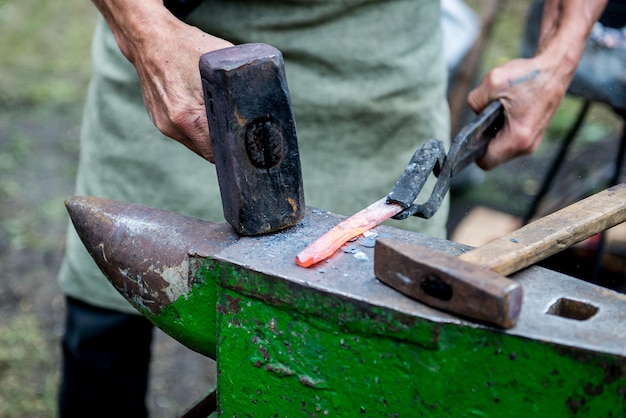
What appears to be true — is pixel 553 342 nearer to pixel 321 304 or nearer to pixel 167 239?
pixel 321 304

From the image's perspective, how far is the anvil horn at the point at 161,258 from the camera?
103 centimetres

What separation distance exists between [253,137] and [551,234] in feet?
1.39

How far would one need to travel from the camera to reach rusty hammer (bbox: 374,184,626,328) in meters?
0.83

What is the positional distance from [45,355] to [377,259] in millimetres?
2096

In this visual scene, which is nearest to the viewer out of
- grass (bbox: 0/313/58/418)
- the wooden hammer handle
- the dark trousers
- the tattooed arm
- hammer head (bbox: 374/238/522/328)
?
hammer head (bbox: 374/238/522/328)

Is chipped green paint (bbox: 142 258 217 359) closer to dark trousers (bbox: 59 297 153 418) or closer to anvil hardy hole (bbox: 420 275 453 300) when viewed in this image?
anvil hardy hole (bbox: 420 275 453 300)

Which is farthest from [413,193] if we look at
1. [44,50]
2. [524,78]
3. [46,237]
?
[44,50]

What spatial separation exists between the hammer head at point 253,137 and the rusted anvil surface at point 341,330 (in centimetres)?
4

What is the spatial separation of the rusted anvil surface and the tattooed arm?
516 mm

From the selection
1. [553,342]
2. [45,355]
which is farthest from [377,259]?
[45,355]

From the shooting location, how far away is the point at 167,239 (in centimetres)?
106

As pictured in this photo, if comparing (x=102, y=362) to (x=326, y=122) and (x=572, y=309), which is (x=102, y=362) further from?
(x=572, y=309)

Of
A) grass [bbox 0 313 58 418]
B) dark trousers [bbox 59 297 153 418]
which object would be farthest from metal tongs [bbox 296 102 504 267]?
grass [bbox 0 313 58 418]

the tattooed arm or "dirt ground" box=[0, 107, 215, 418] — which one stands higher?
the tattooed arm
